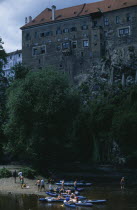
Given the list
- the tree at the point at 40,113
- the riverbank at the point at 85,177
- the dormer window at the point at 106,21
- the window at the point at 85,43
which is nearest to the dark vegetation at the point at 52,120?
the tree at the point at 40,113

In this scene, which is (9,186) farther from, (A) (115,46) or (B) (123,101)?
(A) (115,46)

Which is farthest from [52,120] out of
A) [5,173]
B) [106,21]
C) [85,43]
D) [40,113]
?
[106,21]

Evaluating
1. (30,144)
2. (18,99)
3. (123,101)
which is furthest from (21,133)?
(123,101)

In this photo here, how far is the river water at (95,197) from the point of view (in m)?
28.0

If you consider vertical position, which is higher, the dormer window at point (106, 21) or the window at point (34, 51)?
the dormer window at point (106, 21)

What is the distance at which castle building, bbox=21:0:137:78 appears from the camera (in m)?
76.6

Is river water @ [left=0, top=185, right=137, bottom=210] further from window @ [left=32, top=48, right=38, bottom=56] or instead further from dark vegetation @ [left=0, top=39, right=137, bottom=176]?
window @ [left=32, top=48, right=38, bottom=56]

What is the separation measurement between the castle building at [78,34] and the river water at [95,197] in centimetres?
4562

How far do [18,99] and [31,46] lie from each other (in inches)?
1781

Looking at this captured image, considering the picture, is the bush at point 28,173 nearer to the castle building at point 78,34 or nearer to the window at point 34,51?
the castle building at point 78,34

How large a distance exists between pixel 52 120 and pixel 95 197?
15.1 metres

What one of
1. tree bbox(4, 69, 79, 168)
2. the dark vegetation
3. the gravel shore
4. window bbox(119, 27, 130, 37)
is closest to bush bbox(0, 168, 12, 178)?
the gravel shore

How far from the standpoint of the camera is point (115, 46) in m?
76.2

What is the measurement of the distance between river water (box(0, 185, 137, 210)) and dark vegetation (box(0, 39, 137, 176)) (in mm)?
9523
